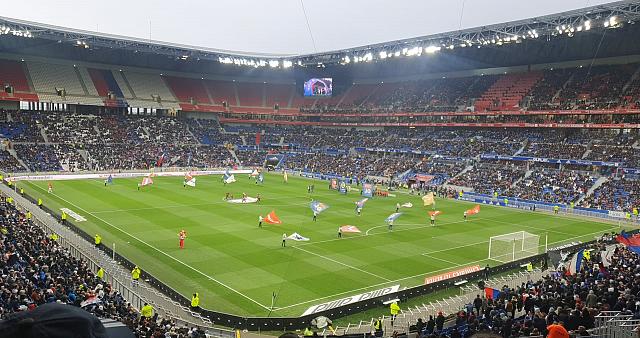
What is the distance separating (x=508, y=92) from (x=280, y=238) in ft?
186

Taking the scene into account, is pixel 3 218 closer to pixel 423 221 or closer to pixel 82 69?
pixel 423 221

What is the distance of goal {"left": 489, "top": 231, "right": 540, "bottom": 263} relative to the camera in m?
33.3

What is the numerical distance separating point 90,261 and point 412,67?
8191 centimetres

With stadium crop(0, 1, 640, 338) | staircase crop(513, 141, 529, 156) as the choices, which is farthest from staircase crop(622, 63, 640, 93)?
staircase crop(513, 141, 529, 156)

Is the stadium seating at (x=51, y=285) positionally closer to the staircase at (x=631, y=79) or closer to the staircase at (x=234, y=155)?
the staircase at (x=234, y=155)

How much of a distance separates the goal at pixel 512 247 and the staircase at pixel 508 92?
142 ft

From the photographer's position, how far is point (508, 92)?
78938 mm

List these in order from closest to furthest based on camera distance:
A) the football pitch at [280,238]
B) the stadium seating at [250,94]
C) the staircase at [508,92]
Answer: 1. the football pitch at [280,238]
2. the staircase at [508,92]
3. the stadium seating at [250,94]

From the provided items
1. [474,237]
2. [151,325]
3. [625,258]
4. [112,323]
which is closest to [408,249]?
[474,237]

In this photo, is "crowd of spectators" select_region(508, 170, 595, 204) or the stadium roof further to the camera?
"crowd of spectators" select_region(508, 170, 595, 204)

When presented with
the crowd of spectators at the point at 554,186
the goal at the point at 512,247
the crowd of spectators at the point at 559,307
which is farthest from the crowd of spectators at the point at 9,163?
the crowd of spectators at the point at 559,307

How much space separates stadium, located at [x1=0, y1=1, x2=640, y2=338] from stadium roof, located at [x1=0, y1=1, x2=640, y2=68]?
332 mm

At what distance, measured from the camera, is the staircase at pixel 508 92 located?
7636 centimetres

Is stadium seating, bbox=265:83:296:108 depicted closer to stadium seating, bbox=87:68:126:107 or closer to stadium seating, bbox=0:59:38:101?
stadium seating, bbox=87:68:126:107
